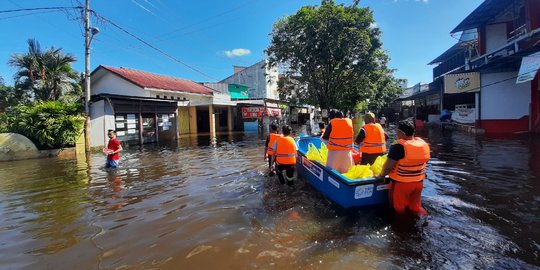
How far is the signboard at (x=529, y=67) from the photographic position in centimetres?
1180

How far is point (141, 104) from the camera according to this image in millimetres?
19578

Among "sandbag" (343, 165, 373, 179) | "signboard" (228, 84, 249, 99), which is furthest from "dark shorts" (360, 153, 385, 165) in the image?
"signboard" (228, 84, 249, 99)

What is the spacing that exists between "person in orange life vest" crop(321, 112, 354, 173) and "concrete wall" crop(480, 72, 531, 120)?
15155 mm

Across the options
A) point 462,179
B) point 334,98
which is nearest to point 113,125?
point 334,98

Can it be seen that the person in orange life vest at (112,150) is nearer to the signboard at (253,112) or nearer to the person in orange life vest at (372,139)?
the person in orange life vest at (372,139)

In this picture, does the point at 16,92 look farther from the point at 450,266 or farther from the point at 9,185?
the point at 450,266

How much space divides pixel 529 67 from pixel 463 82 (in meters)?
5.37

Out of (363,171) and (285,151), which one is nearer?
(363,171)

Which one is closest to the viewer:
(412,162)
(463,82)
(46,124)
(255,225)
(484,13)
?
(412,162)

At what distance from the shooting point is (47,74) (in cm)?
1830

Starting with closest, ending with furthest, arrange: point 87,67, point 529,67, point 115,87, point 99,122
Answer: point 529,67 < point 87,67 < point 99,122 < point 115,87

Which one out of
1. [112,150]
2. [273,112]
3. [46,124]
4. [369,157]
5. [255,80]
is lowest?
[369,157]

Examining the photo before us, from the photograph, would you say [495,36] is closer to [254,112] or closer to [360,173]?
[360,173]

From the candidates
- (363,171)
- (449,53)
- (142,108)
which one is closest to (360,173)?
(363,171)
